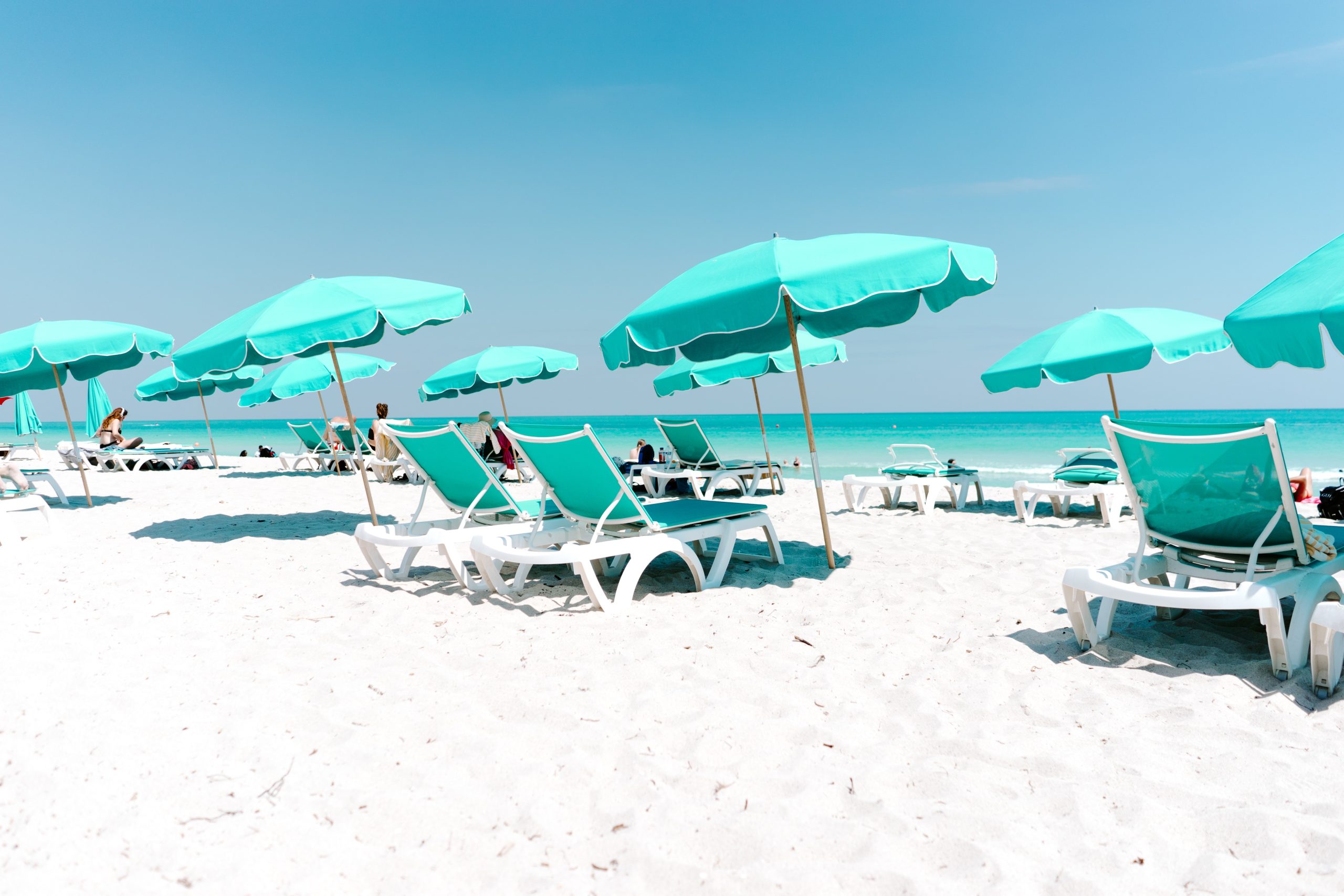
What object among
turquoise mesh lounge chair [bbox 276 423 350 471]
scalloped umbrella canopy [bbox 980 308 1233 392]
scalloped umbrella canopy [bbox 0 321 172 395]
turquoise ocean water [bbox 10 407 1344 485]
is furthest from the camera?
turquoise ocean water [bbox 10 407 1344 485]

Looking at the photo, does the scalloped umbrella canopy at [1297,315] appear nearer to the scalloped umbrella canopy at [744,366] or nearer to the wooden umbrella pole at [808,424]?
the wooden umbrella pole at [808,424]

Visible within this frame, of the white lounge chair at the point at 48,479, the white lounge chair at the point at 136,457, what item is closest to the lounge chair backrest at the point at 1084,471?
the white lounge chair at the point at 48,479

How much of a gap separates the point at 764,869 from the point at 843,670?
1303 millimetres

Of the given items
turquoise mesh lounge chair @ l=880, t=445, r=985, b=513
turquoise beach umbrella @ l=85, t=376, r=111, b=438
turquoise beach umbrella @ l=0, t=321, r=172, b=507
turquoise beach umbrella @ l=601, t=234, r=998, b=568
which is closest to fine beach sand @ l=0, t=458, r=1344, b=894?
turquoise beach umbrella @ l=601, t=234, r=998, b=568

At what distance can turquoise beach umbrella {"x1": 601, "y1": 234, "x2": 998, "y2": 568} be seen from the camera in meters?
3.75

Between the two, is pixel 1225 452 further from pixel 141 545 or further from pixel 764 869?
pixel 141 545

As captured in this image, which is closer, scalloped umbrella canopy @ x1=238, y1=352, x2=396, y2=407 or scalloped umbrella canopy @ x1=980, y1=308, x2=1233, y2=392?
scalloped umbrella canopy @ x1=980, y1=308, x2=1233, y2=392

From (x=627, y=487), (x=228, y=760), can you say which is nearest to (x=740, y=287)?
(x=627, y=487)

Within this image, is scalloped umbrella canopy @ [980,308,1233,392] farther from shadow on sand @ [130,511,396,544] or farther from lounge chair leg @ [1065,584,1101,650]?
shadow on sand @ [130,511,396,544]

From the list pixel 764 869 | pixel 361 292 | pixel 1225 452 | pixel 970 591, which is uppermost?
pixel 361 292

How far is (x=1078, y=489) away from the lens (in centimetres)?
674

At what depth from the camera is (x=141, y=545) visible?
5.85 m

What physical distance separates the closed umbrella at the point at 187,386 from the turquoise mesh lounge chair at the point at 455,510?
1141cm

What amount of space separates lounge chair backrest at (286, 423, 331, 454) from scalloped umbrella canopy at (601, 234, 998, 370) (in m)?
11.8
